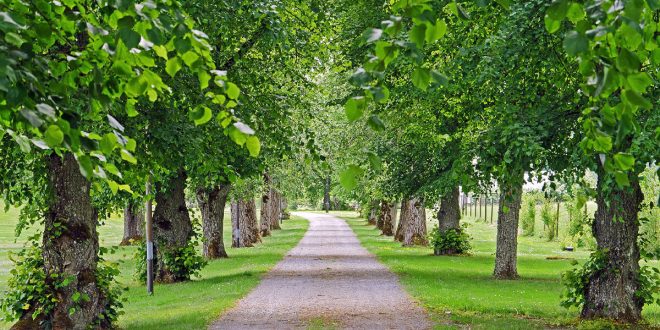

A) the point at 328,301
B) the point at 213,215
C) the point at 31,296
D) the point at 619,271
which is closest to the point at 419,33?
the point at 31,296

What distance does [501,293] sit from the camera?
19.7 m

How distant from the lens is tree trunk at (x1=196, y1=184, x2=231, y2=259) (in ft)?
107

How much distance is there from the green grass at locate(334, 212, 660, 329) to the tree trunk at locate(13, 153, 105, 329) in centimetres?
559

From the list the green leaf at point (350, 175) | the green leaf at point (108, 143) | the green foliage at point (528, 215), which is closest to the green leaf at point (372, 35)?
the green leaf at point (350, 175)

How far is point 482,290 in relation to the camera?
805 inches

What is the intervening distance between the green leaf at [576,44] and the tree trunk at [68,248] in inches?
426

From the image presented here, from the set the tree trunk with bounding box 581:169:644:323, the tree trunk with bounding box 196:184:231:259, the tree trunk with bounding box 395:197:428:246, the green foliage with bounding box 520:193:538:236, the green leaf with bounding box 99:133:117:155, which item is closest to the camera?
the green leaf with bounding box 99:133:117:155

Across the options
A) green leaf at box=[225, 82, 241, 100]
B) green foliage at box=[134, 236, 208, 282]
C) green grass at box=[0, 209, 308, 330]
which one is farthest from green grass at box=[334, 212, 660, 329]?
green leaf at box=[225, 82, 241, 100]

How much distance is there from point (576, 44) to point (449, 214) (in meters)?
31.6

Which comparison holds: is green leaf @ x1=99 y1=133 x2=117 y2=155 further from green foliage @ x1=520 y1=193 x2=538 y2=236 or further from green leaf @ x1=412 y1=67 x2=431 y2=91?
green foliage @ x1=520 y1=193 x2=538 y2=236

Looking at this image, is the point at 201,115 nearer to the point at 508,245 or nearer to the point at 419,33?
the point at 419,33

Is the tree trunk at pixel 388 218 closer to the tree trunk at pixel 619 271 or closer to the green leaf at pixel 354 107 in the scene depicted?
the tree trunk at pixel 619 271

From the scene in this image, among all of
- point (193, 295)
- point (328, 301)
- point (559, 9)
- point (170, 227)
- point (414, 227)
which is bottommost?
point (193, 295)

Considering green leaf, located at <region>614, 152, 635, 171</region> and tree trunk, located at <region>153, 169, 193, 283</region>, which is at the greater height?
green leaf, located at <region>614, 152, 635, 171</region>
